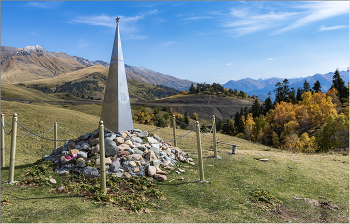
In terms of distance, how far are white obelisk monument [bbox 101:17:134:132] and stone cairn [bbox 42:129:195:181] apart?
605 mm

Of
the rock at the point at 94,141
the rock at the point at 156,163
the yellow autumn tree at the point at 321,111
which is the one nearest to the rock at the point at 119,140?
the rock at the point at 94,141

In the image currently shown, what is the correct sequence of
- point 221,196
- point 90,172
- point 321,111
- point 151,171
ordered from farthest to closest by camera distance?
point 321,111
point 151,171
point 90,172
point 221,196

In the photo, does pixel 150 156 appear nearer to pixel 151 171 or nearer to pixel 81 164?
pixel 151 171

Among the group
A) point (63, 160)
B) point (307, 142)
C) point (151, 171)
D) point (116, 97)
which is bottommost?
point (307, 142)

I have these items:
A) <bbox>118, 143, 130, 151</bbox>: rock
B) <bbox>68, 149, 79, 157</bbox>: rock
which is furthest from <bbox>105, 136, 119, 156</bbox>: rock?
<bbox>68, 149, 79, 157</bbox>: rock

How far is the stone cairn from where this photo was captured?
894 centimetres

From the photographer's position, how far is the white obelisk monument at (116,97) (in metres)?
11.0

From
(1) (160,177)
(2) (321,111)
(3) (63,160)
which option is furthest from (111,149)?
(2) (321,111)

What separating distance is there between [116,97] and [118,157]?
10.7ft

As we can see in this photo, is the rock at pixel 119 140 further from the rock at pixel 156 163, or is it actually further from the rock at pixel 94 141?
the rock at pixel 156 163

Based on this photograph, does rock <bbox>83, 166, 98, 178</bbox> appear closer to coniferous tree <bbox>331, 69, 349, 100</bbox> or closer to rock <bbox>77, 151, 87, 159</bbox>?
rock <bbox>77, 151, 87, 159</bbox>

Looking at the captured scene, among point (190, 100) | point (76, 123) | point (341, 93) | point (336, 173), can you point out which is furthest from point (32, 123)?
point (190, 100)

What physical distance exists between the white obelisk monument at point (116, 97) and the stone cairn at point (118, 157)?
0.61 metres

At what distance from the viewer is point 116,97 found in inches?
431
